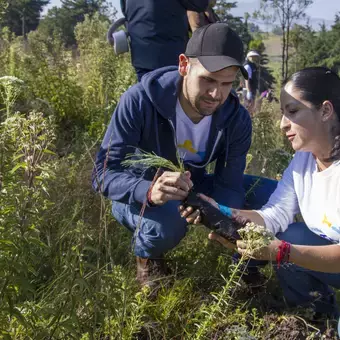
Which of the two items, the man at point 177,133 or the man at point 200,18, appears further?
the man at point 200,18

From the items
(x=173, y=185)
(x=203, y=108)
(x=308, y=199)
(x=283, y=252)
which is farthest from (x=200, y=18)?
(x=283, y=252)

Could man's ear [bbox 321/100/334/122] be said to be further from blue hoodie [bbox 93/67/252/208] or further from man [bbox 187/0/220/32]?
man [bbox 187/0/220/32]

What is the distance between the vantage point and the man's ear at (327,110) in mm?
2133

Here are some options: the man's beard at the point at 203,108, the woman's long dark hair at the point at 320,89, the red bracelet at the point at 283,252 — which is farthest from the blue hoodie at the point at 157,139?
the red bracelet at the point at 283,252

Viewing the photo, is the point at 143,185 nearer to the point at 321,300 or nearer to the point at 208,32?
the point at 208,32

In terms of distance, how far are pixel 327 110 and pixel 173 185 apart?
30.7 inches

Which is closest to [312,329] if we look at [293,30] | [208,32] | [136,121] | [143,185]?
[143,185]

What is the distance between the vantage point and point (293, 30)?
49.6 feet

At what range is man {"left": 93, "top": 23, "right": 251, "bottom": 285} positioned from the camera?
2.29 meters

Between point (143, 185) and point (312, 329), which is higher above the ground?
point (143, 185)

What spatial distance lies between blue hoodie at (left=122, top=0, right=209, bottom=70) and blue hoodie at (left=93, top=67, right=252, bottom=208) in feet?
2.71

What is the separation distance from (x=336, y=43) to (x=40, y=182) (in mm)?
18961

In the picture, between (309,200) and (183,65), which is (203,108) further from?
(309,200)

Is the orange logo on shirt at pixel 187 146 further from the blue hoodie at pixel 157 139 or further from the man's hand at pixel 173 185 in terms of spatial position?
the man's hand at pixel 173 185
